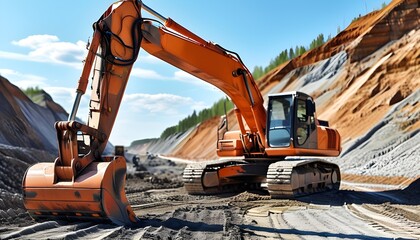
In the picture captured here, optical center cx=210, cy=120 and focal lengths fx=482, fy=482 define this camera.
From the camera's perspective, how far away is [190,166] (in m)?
14.9

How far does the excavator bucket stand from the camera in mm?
7492

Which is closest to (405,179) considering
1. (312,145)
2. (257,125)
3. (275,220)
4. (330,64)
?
(312,145)

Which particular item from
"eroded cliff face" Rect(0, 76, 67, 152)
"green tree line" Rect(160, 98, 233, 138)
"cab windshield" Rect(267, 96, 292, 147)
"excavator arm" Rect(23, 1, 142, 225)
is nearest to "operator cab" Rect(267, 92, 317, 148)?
"cab windshield" Rect(267, 96, 292, 147)

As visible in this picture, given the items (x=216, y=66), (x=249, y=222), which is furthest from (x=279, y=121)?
(x=249, y=222)

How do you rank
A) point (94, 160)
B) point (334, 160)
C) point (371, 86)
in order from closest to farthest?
1. point (94, 160)
2. point (334, 160)
3. point (371, 86)

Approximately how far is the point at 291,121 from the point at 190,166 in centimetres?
354

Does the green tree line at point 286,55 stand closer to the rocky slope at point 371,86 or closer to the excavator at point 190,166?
the rocky slope at point 371,86

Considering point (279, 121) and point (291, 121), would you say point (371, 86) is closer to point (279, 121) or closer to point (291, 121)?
point (279, 121)

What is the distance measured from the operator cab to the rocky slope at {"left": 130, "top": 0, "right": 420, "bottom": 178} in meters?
8.05

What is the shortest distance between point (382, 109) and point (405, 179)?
1376 centimetres

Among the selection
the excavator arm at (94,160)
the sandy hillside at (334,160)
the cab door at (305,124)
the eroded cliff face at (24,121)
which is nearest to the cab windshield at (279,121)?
the cab door at (305,124)

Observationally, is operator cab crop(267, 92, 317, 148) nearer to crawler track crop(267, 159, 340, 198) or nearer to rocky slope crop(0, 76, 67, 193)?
crawler track crop(267, 159, 340, 198)

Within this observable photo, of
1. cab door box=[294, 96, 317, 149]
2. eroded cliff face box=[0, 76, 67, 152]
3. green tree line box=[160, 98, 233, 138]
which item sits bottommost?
cab door box=[294, 96, 317, 149]

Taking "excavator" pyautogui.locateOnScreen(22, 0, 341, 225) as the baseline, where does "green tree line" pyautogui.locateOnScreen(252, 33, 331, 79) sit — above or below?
above
